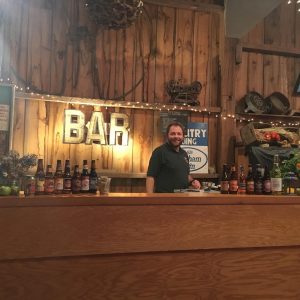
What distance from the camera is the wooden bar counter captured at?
73.2 inches

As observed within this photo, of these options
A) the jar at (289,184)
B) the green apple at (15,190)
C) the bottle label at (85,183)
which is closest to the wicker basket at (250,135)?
the jar at (289,184)

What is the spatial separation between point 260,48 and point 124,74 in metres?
1.96

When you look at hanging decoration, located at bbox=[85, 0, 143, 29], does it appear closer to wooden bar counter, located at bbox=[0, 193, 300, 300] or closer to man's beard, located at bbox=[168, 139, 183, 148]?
man's beard, located at bbox=[168, 139, 183, 148]

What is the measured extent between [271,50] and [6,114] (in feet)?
11.7

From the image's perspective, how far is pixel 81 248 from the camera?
194 cm

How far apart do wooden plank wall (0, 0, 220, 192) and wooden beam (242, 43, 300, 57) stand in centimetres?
46

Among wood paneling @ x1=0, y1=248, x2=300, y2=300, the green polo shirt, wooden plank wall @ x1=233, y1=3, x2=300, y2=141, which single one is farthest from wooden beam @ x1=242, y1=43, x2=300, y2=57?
wood paneling @ x1=0, y1=248, x2=300, y2=300

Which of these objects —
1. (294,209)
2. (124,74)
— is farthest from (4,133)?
(294,209)

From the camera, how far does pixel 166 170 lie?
11.6 ft

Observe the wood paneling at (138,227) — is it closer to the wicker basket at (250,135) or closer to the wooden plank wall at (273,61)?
the wicker basket at (250,135)

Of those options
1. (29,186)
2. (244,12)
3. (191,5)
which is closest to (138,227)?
(29,186)

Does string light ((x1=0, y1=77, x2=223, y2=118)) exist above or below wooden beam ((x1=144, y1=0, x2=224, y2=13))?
below

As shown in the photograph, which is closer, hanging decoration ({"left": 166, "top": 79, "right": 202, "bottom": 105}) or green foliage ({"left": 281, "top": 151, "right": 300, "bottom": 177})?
green foliage ({"left": 281, "top": 151, "right": 300, "bottom": 177})

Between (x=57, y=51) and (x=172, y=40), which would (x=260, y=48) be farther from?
(x=57, y=51)
